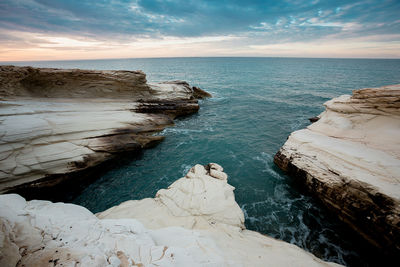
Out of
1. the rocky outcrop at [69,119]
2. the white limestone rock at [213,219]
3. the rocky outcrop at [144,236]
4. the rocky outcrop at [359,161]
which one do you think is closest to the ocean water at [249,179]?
the rocky outcrop at [359,161]

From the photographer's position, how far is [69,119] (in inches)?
430

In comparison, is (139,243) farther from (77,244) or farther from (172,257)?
(77,244)

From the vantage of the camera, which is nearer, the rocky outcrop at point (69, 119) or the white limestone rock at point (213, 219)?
the white limestone rock at point (213, 219)

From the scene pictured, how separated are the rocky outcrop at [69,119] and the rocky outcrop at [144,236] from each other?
147 inches

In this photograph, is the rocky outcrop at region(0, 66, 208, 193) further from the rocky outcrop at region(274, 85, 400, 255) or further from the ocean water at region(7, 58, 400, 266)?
the rocky outcrop at region(274, 85, 400, 255)

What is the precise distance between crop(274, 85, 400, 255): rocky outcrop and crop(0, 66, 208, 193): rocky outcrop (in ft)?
36.1

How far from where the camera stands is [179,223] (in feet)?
19.5

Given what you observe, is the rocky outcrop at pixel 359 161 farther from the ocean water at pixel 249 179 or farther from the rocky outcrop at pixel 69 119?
the rocky outcrop at pixel 69 119

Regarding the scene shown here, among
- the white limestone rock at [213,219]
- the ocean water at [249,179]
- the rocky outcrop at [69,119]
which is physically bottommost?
the ocean water at [249,179]

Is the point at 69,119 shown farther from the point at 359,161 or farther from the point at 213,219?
the point at 359,161

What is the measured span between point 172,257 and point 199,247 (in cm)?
92

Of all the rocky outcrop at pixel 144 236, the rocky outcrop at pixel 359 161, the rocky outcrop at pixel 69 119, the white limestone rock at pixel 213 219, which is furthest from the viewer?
the rocky outcrop at pixel 69 119

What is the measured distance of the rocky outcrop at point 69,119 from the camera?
28.1ft

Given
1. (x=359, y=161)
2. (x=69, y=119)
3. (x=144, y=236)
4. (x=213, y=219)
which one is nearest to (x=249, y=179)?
(x=213, y=219)
